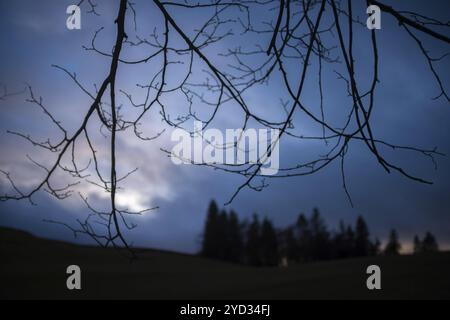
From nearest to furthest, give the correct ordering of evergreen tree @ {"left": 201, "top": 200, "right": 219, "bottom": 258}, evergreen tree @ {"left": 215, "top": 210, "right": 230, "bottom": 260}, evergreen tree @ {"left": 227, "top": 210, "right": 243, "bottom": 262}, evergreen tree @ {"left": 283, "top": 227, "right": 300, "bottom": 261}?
1. evergreen tree @ {"left": 201, "top": 200, "right": 219, "bottom": 258}
2. evergreen tree @ {"left": 215, "top": 210, "right": 230, "bottom": 260}
3. evergreen tree @ {"left": 227, "top": 210, "right": 243, "bottom": 262}
4. evergreen tree @ {"left": 283, "top": 227, "right": 300, "bottom": 261}

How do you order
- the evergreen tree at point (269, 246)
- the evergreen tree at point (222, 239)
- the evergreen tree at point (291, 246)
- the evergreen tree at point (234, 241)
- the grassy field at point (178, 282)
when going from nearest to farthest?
the grassy field at point (178, 282) < the evergreen tree at point (222, 239) < the evergreen tree at point (234, 241) < the evergreen tree at point (269, 246) < the evergreen tree at point (291, 246)

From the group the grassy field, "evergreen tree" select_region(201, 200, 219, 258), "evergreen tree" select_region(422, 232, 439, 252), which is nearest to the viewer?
the grassy field

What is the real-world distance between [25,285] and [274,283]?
35.1 ft

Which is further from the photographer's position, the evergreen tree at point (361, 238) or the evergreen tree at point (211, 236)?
the evergreen tree at point (361, 238)

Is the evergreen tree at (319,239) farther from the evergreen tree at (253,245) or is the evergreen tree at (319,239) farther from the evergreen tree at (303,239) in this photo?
the evergreen tree at (253,245)

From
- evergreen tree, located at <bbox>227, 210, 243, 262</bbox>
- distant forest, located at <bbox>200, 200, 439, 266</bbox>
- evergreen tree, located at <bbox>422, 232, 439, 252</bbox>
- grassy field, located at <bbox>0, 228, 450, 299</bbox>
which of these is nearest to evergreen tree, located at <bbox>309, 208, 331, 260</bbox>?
distant forest, located at <bbox>200, 200, 439, 266</bbox>

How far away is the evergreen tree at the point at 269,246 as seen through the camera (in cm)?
5106

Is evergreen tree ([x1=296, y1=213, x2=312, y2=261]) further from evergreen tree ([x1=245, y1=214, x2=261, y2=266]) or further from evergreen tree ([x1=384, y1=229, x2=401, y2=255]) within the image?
evergreen tree ([x1=384, y1=229, x2=401, y2=255])

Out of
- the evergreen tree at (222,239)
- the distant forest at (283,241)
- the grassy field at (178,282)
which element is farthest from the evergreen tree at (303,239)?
the grassy field at (178,282)

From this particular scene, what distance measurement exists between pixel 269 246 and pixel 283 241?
2.97m

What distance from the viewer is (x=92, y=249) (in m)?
29.0

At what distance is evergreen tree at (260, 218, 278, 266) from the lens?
2010 inches

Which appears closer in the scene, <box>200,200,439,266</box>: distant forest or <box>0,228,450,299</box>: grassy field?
<box>0,228,450,299</box>: grassy field
